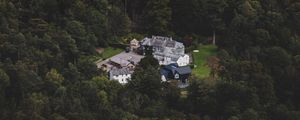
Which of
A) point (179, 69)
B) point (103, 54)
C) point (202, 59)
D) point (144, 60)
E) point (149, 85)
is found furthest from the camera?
point (202, 59)

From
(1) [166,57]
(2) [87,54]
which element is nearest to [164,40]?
(1) [166,57]

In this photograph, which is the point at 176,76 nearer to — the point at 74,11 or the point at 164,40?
the point at 164,40

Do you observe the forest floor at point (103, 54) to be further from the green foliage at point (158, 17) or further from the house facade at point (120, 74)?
the green foliage at point (158, 17)

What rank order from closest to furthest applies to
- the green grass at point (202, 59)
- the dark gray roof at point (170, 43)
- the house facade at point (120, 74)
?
1. the house facade at point (120, 74)
2. the green grass at point (202, 59)
3. the dark gray roof at point (170, 43)

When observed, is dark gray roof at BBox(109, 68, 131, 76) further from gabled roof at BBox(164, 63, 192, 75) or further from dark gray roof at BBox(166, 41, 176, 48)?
dark gray roof at BBox(166, 41, 176, 48)

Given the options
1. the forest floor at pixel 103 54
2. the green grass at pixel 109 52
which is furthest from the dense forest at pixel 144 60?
the green grass at pixel 109 52

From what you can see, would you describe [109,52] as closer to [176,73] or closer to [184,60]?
[184,60]

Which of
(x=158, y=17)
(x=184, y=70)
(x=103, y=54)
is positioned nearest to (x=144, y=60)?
(x=184, y=70)
